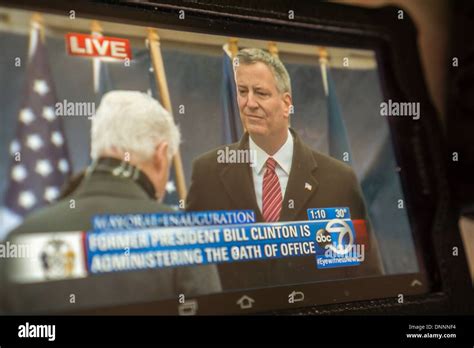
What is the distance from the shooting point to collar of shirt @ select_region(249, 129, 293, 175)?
107cm

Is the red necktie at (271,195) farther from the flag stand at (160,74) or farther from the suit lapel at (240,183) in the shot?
the flag stand at (160,74)

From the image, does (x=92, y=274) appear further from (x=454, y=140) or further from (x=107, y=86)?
(x=454, y=140)

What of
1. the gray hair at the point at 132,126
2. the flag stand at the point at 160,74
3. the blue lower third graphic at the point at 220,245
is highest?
the flag stand at the point at 160,74

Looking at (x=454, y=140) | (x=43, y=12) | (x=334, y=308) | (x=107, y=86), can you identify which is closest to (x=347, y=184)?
(x=334, y=308)

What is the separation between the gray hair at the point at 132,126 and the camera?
0.96m

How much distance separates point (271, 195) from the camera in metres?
1.05

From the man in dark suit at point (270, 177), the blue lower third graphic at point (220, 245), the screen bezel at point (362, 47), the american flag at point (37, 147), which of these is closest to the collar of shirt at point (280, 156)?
the man in dark suit at point (270, 177)

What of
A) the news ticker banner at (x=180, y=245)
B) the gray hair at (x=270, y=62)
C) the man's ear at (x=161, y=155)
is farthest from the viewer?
the gray hair at (x=270, y=62)

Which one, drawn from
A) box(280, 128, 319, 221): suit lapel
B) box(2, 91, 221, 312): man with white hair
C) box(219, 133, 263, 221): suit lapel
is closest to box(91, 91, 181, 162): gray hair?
box(2, 91, 221, 312): man with white hair

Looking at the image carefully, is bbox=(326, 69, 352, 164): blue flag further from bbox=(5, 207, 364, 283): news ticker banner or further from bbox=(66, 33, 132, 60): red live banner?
bbox=(66, 33, 132, 60): red live banner

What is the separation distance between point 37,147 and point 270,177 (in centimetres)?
41

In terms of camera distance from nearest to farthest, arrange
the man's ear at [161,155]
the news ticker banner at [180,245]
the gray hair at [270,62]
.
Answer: the news ticker banner at [180,245]
the man's ear at [161,155]
the gray hair at [270,62]

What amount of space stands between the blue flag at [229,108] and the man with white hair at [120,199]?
0.10m

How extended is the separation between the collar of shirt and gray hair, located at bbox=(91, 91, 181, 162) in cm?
15
